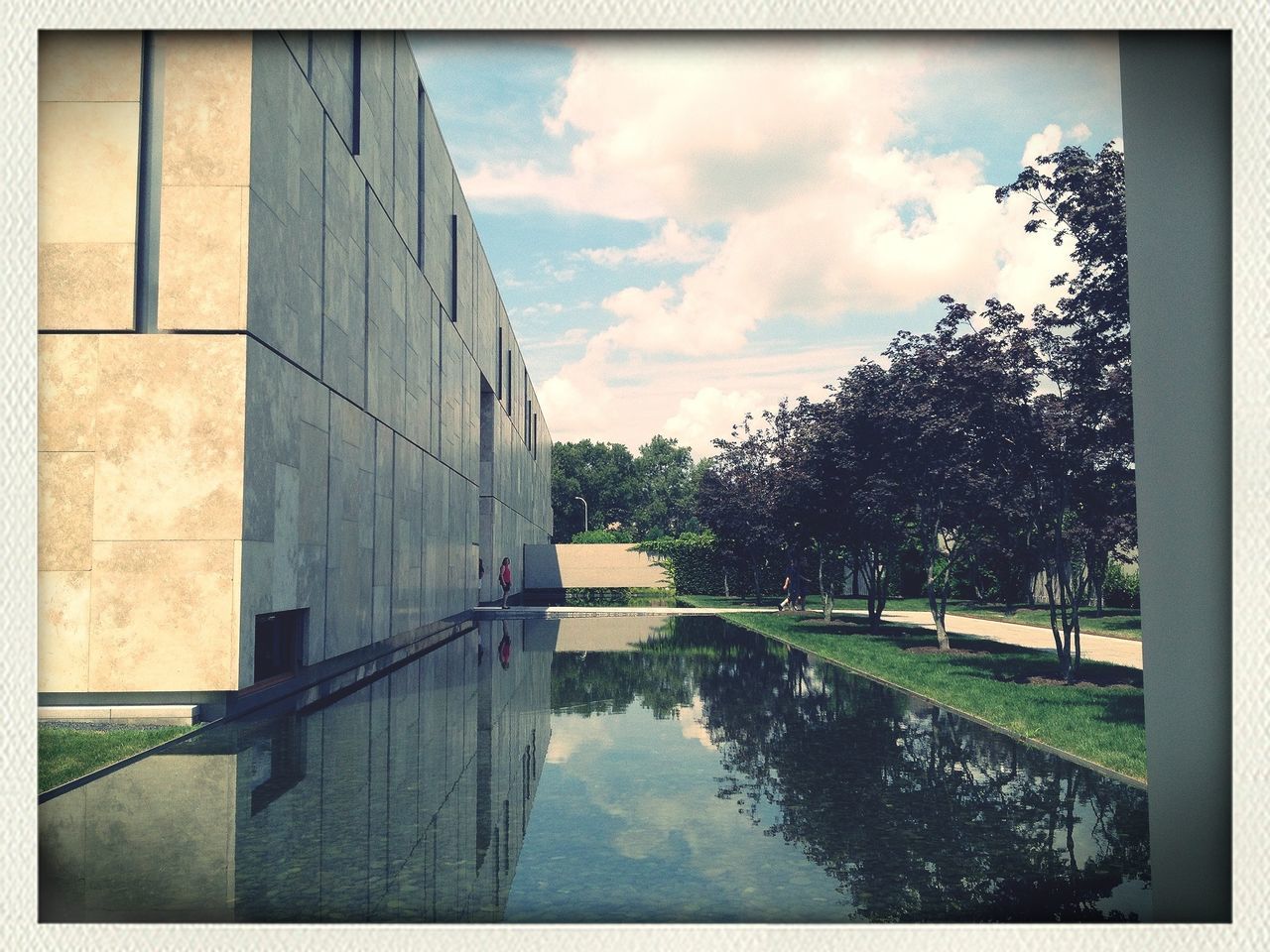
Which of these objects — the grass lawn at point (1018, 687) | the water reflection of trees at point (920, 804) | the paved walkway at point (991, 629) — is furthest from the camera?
the paved walkway at point (991, 629)

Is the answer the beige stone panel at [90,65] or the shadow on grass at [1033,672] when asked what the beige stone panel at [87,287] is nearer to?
the beige stone panel at [90,65]

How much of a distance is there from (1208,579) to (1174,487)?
0.54 metres

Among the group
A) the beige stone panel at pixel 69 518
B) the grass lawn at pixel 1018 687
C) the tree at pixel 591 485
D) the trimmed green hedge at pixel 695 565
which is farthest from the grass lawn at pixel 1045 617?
the tree at pixel 591 485

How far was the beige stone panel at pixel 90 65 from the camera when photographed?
6.45 meters

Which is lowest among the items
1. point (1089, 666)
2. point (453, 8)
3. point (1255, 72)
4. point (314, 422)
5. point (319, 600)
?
point (1089, 666)

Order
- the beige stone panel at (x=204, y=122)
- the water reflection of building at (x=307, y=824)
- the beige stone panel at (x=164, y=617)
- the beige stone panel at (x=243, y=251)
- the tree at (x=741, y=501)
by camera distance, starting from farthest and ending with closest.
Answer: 1. the tree at (x=741, y=501)
2. the beige stone panel at (x=243, y=251)
3. the beige stone panel at (x=204, y=122)
4. the beige stone panel at (x=164, y=617)
5. the water reflection of building at (x=307, y=824)

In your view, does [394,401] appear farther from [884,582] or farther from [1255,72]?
[1255,72]

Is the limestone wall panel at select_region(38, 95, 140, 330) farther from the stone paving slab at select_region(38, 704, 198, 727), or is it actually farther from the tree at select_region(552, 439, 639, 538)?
the tree at select_region(552, 439, 639, 538)

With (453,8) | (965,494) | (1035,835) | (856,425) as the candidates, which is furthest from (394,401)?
(1035,835)

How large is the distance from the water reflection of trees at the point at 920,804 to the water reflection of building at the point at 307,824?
1.91 metres

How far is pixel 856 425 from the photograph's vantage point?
67.1 feet

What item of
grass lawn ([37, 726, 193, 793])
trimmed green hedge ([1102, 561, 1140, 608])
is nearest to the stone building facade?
grass lawn ([37, 726, 193, 793])

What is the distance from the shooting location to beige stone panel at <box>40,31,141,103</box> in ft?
21.2

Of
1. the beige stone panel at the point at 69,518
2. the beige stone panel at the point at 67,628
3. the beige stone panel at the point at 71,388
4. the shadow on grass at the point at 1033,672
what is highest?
the beige stone panel at the point at 71,388
